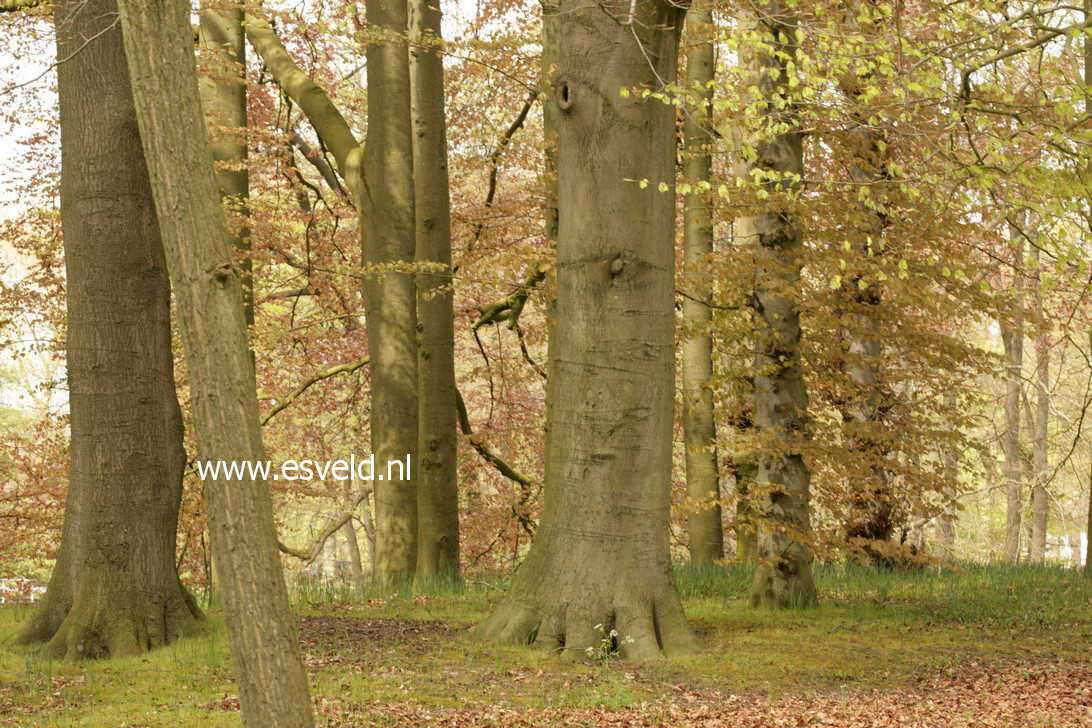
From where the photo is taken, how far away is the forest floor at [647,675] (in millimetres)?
5324

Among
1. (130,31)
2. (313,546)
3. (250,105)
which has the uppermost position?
(250,105)

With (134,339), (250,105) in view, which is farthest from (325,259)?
(134,339)

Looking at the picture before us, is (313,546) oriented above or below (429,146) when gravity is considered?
below

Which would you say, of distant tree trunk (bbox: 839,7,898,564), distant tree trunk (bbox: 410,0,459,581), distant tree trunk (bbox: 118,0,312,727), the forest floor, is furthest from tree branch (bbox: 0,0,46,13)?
distant tree trunk (bbox: 839,7,898,564)

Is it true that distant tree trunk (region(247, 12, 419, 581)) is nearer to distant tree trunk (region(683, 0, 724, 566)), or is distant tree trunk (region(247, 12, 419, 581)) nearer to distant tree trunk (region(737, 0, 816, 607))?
distant tree trunk (region(683, 0, 724, 566))

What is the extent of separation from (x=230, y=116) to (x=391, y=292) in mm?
3533

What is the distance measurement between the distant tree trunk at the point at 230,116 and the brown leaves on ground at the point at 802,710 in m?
8.13

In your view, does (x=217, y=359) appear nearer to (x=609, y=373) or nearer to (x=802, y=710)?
(x=609, y=373)

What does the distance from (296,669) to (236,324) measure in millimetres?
1320

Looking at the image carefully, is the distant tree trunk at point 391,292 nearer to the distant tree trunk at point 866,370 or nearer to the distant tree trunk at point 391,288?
the distant tree trunk at point 391,288

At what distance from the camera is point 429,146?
12078mm

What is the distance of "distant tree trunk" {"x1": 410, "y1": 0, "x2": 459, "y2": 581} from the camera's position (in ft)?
37.8

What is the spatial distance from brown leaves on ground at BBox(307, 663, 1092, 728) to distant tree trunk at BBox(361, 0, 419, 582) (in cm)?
594

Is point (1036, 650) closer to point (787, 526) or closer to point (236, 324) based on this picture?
point (787, 526)
